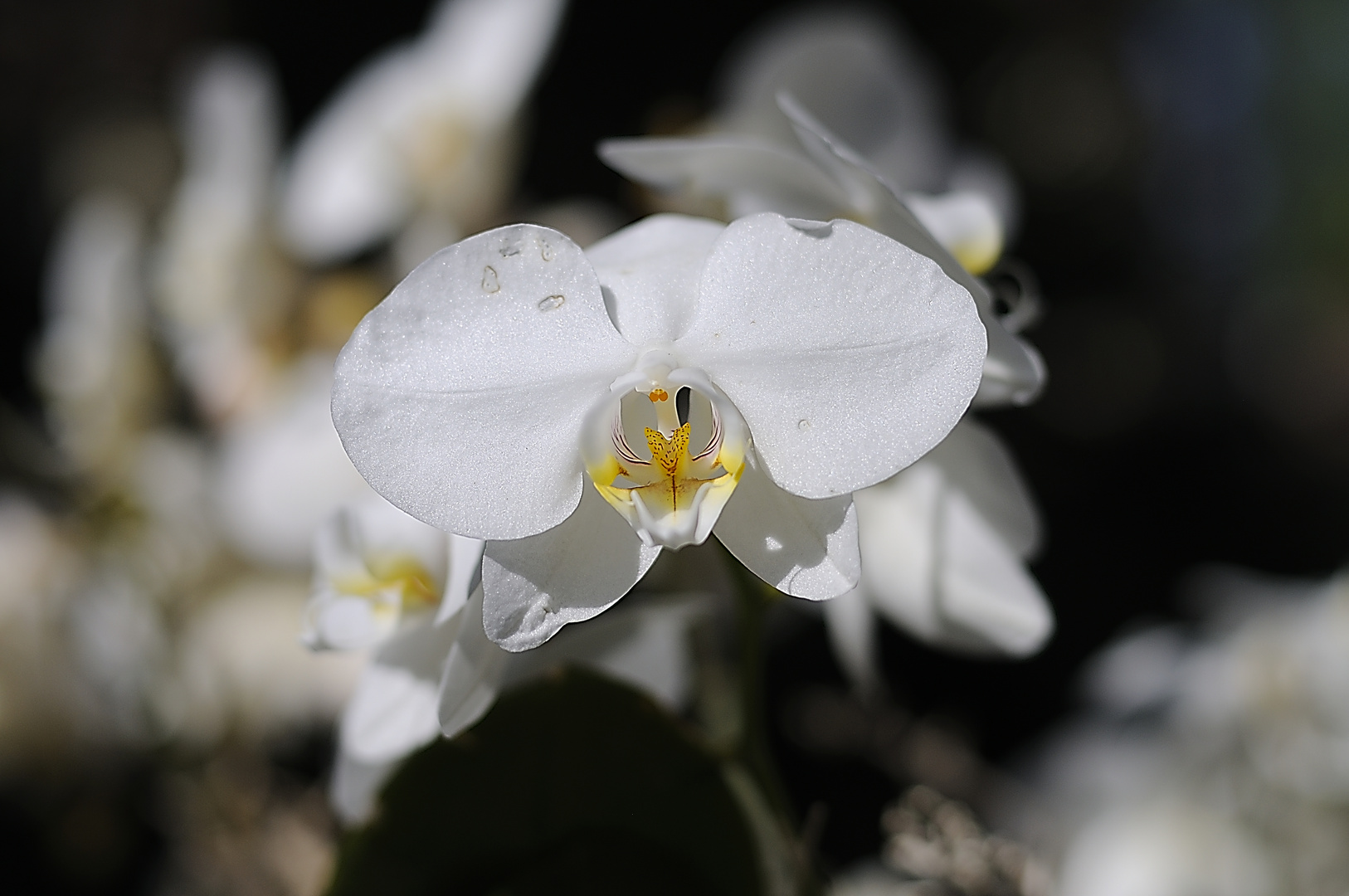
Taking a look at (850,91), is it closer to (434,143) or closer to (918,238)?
(918,238)

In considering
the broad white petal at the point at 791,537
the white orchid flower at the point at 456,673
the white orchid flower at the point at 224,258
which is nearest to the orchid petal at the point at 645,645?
the white orchid flower at the point at 456,673

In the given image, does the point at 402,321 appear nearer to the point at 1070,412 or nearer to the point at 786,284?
the point at 786,284

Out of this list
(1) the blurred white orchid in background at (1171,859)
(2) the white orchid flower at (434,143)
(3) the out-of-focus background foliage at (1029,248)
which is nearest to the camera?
(1) the blurred white orchid in background at (1171,859)

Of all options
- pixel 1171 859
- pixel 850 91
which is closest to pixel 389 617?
pixel 850 91

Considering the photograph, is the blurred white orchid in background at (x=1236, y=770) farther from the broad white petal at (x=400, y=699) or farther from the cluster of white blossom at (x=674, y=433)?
the broad white petal at (x=400, y=699)

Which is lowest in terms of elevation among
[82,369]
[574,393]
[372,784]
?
[82,369]

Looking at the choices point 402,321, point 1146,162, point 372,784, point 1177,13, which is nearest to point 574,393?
point 402,321
